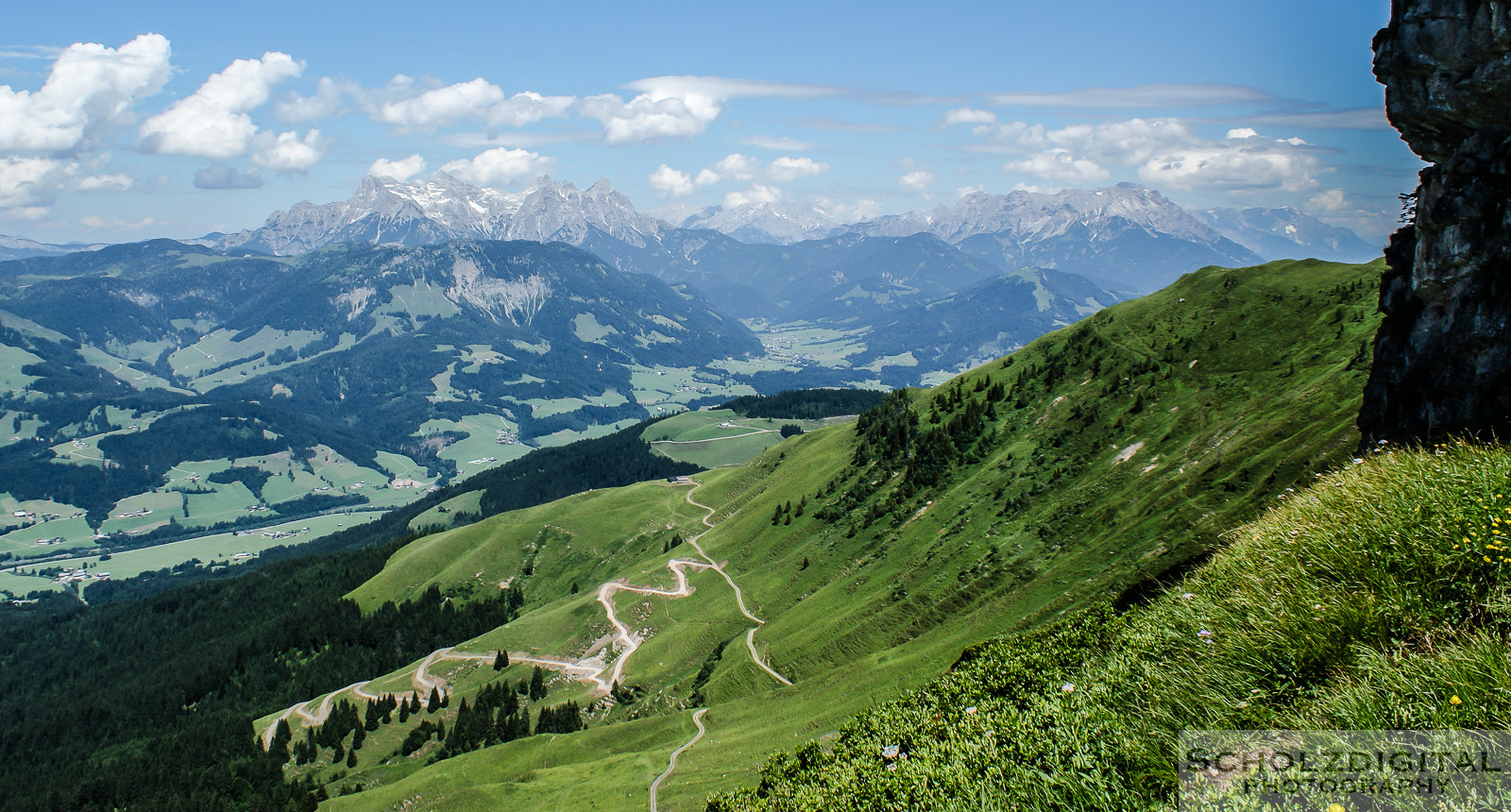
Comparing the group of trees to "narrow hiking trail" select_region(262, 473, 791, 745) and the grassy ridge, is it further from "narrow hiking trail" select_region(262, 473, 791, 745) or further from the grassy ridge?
the grassy ridge

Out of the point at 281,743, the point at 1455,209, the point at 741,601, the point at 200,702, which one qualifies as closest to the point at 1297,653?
the point at 1455,209

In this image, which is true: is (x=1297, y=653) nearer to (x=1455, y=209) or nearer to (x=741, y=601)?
(x=1455, y=209)

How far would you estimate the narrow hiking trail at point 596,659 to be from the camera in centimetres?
11356

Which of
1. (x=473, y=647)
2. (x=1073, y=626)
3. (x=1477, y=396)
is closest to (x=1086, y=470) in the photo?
(x=1477, y=396)

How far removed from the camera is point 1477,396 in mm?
37844

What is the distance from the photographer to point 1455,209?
39.1 m

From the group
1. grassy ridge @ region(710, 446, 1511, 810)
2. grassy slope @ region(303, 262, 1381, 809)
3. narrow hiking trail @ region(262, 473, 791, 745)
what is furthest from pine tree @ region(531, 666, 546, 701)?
grassy ridge @ region(710, 446, 1511, 810)

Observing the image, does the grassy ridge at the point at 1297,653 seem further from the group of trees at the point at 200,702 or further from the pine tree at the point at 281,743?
the pine tree at the point at 281,743

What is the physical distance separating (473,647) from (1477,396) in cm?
13478

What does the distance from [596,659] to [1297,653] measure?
11626 centimetres

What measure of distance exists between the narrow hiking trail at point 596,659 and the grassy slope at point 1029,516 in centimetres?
366

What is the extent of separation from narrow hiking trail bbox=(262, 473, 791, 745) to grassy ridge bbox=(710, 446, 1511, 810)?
86.2 m

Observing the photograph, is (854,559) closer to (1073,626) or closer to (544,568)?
(1073,626)

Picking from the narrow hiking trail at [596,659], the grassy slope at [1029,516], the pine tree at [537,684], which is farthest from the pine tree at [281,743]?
the pine tree at [537,684]
